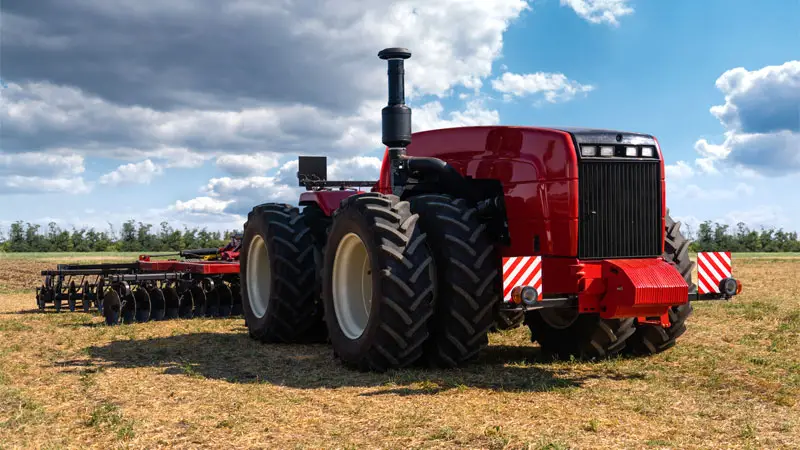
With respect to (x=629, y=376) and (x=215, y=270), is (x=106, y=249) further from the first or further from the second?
(x=629, y=376)

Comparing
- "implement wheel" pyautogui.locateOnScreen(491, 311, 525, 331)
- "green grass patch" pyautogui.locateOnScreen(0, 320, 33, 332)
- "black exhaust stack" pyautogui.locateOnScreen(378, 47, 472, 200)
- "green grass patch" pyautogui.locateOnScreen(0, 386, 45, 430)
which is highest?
"black exhaust stack" pyautogui.locateOnScreen(378, 47, 472, 200)

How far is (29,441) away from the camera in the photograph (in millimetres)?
5648

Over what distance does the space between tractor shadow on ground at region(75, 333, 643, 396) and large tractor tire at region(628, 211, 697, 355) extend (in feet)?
2.73

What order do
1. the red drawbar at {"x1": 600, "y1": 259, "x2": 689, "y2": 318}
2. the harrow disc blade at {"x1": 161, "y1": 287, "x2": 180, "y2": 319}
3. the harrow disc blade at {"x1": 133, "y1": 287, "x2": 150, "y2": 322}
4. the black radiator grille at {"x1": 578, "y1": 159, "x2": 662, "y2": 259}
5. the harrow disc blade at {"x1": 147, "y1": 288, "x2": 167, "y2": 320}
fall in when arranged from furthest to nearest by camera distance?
the harrow disc blade at {"x1": 161, "y1": 287, "x2": 180, "y2": 319} < the harrow disc blade at {"x1": 147, "y1": 288, "x2": 167, "y2": 320} < the harrow disc blade at {"x1": 133, "y1": 287, "x2": 150, "y2": 322} < the black radiator grille at {"x1": 578, "y1": 159, "x2": 662, "y2": 259} < the red drawbar at {"x1": 600, "y1": 259, "x2": 689, "y2": 318}

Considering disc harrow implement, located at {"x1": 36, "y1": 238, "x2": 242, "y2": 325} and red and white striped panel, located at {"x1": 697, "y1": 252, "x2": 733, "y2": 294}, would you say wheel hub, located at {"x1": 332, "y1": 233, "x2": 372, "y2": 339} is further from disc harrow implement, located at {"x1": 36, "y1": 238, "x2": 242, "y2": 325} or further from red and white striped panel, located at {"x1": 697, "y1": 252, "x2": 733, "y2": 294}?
disc harrow implement, located at {"x1": 36, "y1": 238, "x2": 242, "y2": 325}

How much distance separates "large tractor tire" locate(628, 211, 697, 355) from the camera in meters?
8.48

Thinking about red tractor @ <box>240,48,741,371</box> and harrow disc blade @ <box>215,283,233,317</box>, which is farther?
harrow disc blade @ <box>215,283,233,317</box>

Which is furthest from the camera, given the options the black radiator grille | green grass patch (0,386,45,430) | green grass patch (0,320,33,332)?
green grass patch (0,320,33,332)

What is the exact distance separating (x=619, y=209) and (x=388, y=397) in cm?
301

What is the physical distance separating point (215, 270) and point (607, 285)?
24.2 feet

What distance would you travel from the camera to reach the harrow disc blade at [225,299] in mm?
13516

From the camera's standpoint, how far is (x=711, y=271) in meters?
8.12

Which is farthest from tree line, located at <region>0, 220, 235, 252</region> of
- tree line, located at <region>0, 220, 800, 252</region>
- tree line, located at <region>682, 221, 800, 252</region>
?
tree line, located at <region>682, 221, 800, 252</region>

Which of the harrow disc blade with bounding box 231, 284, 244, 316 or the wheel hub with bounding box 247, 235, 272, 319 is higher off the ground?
the wheel hub with bounding box 247, 235, 272, 319
